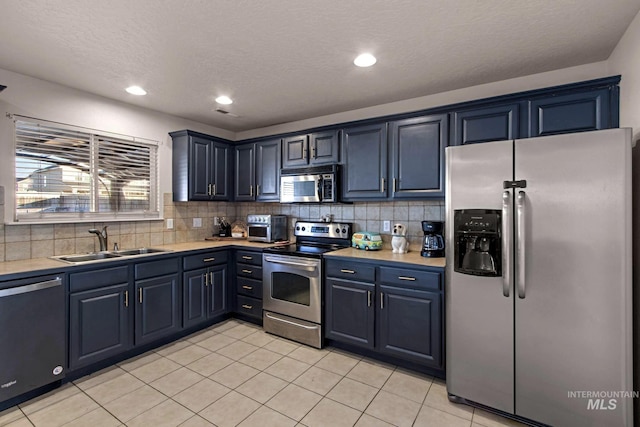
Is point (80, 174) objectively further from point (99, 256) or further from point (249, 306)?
point (249, 306)

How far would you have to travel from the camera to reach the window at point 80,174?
256 cm

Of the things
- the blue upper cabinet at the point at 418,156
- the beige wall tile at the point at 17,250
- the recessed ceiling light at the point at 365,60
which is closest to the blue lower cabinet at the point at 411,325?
the blue upper cabinet at the point at 418,156

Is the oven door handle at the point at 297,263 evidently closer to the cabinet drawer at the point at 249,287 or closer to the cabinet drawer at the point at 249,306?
the cabinet drawer at the point at 249,287

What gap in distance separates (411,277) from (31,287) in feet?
9.01

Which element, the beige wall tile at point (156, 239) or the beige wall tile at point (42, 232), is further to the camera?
the beige wall tile at point (156, 239)

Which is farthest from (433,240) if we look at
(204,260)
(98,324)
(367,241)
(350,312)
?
(98,324)

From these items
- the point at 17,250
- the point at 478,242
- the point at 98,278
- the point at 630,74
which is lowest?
the point at 98,278

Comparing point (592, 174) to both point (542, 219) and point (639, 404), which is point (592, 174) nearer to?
point (542, 219)

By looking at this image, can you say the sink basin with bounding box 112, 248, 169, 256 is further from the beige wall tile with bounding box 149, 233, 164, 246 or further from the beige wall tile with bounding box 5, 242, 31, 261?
the beige wall tile with bounding box 5, 242, 31, 261

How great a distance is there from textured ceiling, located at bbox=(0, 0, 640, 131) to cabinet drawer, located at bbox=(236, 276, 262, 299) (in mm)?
2026

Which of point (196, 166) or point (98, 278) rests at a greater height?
point (196, 166)

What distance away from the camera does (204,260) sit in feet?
10.9

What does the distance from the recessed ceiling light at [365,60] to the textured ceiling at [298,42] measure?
54mm

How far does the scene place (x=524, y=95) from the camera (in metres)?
2.27
